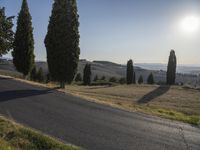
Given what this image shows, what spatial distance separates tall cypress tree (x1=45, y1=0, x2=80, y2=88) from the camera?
3134cm

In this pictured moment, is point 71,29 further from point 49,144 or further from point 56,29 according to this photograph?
point 49,144

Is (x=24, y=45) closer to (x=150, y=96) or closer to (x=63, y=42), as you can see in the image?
(x=63, y=42)

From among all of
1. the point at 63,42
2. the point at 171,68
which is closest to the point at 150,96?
the point at 63,42

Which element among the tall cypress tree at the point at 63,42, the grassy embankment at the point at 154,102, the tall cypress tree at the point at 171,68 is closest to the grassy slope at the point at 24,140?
the grassy embankment at the point at 154,102

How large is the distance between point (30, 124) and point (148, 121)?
214 inches

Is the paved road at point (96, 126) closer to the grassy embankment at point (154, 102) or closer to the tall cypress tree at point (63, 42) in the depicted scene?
the grassy embankment at point (154, 102)

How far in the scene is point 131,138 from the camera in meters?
11.3

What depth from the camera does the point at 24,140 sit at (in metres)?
9.59

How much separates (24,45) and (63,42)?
50.7 ft

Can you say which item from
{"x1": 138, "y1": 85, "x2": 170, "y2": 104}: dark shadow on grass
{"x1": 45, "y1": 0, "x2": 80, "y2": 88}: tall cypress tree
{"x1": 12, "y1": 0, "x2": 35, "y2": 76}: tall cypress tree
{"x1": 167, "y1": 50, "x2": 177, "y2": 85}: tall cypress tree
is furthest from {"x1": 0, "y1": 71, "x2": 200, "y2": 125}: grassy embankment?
{"x1": 167, "y1": 50, "x2": 177, "y2": 85}: tall cypress tree

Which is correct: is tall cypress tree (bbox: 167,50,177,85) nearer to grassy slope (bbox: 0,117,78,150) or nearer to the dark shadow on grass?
the dark shadow on grass

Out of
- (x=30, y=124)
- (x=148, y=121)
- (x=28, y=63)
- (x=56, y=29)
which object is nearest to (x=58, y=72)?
(x=56, y=29)

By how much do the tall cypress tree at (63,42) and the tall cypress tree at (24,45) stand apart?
45.6 feet

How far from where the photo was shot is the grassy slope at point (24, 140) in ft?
30.0
